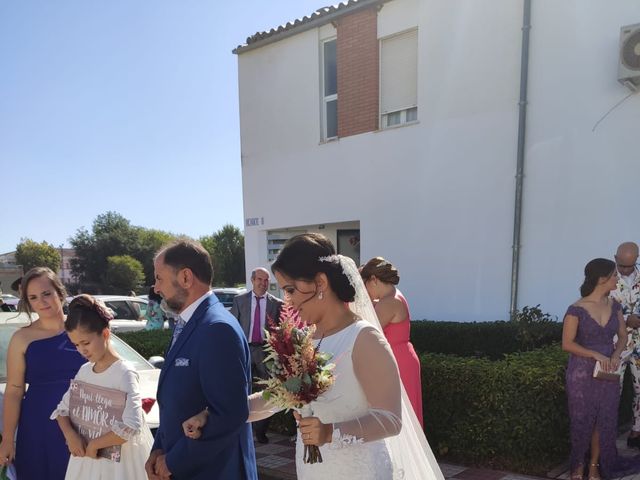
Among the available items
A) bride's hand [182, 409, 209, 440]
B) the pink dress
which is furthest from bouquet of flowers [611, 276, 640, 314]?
bride's hand [182, 409, 209, 440]

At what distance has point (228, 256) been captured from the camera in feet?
172

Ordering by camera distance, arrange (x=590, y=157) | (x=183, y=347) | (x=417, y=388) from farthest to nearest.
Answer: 1. (x=590, y=157)
2. (x=417, y=388)
3. (x=183, y=347)

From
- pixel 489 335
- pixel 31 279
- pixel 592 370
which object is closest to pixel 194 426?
pixel 31 279

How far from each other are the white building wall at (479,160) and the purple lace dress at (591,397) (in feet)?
12.6

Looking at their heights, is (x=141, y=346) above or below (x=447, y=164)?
below

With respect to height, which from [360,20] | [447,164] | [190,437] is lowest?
[190,437]

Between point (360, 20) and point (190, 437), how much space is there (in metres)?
9.61

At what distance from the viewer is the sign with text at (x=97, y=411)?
2676 mm

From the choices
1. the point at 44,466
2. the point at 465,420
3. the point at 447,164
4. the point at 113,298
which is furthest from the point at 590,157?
the point at 113,298

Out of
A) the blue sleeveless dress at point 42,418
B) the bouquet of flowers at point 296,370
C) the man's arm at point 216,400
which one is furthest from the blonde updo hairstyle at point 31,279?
the bouquet of flowers at point 296,370

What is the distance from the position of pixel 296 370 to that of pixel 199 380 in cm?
54

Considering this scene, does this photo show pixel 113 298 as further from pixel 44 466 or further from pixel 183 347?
pixel 183 347

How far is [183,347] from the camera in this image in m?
2.23

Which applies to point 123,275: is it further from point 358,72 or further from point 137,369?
point 137,369
